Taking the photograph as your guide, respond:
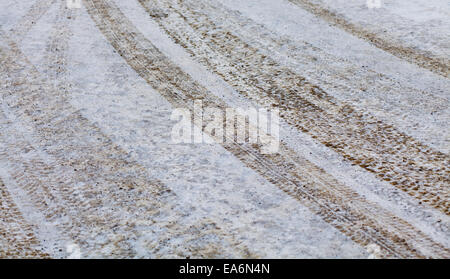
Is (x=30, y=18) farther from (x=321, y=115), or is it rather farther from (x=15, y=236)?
(x=321, y=115)

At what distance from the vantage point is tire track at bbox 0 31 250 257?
4234 mm

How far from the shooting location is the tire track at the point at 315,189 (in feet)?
13.8

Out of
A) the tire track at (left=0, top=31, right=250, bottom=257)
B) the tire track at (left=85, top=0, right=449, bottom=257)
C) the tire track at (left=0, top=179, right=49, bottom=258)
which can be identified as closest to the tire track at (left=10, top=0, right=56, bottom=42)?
the tire track at (left=0, top=31, right=250, bottom=257)

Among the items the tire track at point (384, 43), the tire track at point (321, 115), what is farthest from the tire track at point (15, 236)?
the tire track at point (384, 43)

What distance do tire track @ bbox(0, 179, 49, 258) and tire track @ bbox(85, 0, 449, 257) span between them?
2326 millimetres

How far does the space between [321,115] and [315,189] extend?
1508 mm

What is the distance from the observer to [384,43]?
7719 mm

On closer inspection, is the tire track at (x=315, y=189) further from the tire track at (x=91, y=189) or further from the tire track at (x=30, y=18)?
the tire track at (x=30, y=18)

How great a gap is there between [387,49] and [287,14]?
215cm

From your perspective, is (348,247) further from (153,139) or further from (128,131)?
(128,131)

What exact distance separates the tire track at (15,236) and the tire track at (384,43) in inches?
231

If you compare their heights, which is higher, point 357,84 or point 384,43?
point 384,43

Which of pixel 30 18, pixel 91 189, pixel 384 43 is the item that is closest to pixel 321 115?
pixel 384 43
